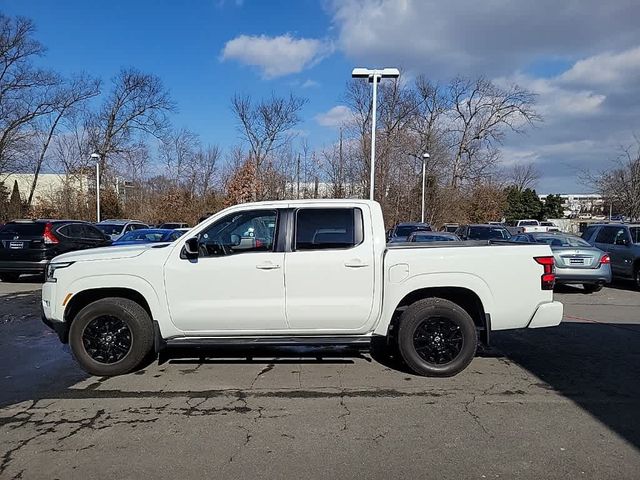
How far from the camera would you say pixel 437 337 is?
227 inches

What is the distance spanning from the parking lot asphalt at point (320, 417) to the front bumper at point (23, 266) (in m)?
7.33

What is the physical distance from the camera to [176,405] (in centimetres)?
492

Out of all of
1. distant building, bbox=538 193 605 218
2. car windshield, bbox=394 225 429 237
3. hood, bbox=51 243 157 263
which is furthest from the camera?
distant building, bbox=538 193 605 218

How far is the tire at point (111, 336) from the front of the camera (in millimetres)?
5648

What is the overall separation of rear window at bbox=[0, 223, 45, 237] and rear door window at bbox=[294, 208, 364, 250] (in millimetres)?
10824

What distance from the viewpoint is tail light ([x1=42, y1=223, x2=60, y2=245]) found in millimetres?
13633

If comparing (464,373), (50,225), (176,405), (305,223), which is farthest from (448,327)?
(50,225)

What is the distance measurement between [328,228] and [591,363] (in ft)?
12.5

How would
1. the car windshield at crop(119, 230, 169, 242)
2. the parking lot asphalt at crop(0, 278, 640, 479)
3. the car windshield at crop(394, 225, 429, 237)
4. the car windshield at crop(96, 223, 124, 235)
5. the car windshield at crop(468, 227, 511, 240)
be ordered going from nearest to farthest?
the parking lot asphalt at crop(0, 278, 640, 479), the car windshield at crop(119, 230, 169, 242), the car windshield at crop(468, 227, 511, 240), the car windshield at crop(96, 223, 124, 235), the car windshield at crop(394, 225, 429, 237)

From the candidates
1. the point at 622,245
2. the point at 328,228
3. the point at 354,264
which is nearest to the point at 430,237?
the point at 622,245

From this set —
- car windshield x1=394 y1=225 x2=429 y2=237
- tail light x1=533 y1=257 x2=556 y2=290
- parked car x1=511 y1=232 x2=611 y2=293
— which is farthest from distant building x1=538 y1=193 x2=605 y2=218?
tail light x1=533 y1=257 x2=556 y2=290

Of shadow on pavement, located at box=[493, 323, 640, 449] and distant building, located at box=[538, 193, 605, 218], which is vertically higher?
distant building, located at box=[538, 193, 605, 218]

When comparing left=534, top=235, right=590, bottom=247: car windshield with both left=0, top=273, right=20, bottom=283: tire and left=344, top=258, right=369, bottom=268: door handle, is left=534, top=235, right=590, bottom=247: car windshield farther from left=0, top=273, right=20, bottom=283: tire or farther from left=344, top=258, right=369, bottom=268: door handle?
left=0, top=273, right=20, bottom=283: tire

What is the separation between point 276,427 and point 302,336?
4.84 feet
